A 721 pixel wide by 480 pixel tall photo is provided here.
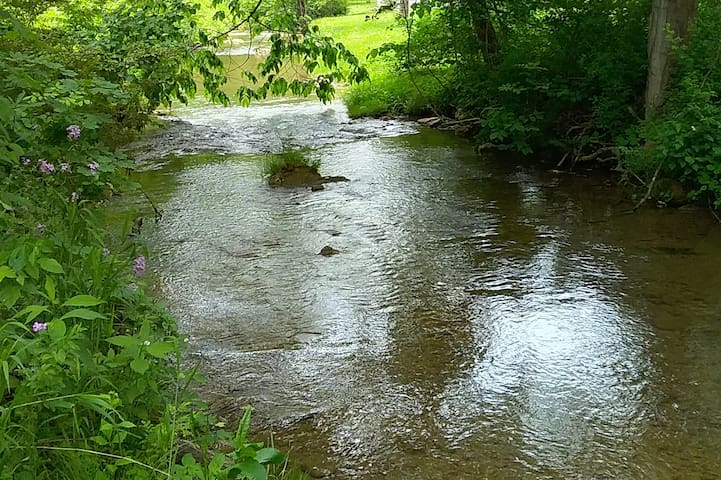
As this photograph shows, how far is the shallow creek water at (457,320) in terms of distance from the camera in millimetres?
3320

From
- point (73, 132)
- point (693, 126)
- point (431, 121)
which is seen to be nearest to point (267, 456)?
point (73, 132)

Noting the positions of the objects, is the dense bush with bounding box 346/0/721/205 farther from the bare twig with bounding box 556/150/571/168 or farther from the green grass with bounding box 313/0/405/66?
the green grass with bounding box 313/0/405/66

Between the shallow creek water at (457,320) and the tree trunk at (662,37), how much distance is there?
1027mm

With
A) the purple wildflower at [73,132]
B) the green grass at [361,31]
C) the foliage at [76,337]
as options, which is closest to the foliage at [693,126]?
the foliage at [76,337]

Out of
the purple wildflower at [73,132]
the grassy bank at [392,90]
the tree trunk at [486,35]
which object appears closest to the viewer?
the purple wildflower at [73,132]

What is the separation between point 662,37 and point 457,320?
414 centimetres

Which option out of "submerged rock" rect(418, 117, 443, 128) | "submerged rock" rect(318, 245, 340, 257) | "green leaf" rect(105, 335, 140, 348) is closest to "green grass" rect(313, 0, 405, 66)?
"submerged rock" rect(418, 117, 443, 128)

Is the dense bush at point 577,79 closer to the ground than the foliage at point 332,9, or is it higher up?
closer to the ground

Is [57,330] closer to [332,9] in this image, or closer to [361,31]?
[361,31]

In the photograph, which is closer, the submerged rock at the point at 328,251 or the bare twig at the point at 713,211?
the submerged rock at the point at 328,251

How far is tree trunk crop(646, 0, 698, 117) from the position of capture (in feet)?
22.3

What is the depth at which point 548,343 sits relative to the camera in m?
4.22

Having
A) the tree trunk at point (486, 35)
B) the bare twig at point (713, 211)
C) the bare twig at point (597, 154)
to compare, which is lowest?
the bare twig at point (713, 211)

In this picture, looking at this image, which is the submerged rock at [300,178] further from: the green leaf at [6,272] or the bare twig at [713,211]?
the green leaf at [6,272]
